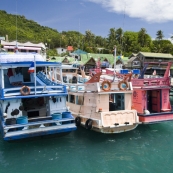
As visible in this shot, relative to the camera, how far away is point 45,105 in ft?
40.3

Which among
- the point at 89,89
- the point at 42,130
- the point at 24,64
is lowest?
the point at 42,130

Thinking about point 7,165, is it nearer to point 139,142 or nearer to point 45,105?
point 45,105

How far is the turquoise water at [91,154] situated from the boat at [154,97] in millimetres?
1102

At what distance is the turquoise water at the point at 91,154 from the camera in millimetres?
8883

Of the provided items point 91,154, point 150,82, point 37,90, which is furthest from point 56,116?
point 150,82

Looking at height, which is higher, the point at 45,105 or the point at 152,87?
the point at 152,87

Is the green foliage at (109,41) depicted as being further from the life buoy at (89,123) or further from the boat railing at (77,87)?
the life buoy at (89,123)

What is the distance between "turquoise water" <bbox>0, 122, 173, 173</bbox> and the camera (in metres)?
8.88

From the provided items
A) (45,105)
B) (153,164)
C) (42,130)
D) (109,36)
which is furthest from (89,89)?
(109,36)

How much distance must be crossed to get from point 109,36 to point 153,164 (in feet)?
219

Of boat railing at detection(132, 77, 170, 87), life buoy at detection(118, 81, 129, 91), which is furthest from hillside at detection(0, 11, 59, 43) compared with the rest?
life buoy at detection(118, 81, 129, 91)

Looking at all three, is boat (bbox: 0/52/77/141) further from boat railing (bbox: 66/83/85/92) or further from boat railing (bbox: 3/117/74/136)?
boat railing (bbox: 66/83/85/92)

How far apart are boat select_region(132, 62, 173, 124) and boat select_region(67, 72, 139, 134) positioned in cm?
97

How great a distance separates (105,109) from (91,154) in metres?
2.62
